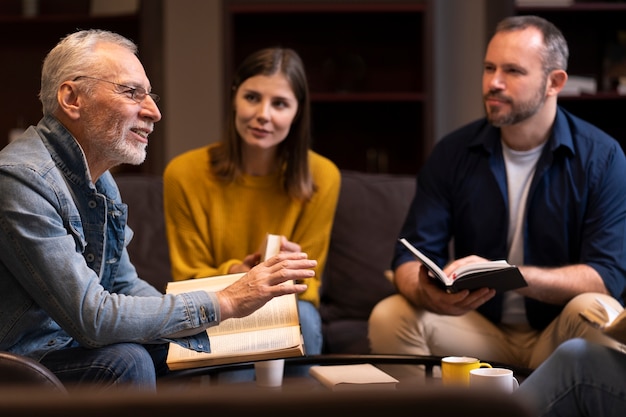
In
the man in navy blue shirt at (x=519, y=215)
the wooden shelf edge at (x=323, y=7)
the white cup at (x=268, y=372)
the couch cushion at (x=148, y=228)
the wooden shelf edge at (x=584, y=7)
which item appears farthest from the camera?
the wooden shelf edge at (x=323, y=7)

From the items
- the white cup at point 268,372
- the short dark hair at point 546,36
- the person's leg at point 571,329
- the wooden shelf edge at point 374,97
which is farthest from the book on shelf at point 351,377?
the wooden shelf edge at point 374,97

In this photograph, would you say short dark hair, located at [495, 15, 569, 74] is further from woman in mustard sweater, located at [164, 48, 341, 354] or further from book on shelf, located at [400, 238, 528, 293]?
book on shelf, located at [400, 238, 528, 293]

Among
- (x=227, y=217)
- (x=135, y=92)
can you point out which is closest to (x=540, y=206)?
(x=227, y=217)

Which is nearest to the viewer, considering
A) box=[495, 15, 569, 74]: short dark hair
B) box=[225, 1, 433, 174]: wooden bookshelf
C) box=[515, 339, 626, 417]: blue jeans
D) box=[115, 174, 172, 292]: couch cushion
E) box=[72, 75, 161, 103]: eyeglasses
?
box=[515, 339, 626, 417]: blue jeans

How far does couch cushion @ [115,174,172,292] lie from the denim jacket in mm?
1101

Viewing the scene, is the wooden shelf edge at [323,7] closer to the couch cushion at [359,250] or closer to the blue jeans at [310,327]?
the couch cushion at [359,250]

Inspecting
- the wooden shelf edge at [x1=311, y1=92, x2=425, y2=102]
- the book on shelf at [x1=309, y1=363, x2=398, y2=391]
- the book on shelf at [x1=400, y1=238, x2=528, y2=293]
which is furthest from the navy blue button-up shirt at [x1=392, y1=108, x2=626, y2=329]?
the wooden shelf edge at [x1=311, y1=92, x2=425, y2=102]

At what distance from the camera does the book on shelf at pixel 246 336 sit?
1.75 m

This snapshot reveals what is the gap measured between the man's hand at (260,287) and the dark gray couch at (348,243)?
109 cm

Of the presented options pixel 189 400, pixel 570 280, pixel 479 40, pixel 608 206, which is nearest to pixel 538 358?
pixel 570 280

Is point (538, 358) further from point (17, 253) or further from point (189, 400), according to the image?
point (189, 400)

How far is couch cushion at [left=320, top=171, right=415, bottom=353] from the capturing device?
9.62 feet

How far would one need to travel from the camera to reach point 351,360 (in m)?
2.10

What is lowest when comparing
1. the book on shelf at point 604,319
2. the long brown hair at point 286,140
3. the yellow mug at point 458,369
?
the yellow mug at point 458,369
